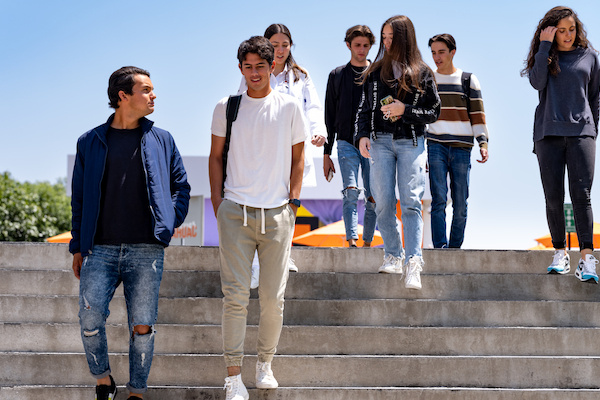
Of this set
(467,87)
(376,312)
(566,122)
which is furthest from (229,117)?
(467,87)

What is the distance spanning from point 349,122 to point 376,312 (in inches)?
89.3

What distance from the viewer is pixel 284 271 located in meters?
4.70

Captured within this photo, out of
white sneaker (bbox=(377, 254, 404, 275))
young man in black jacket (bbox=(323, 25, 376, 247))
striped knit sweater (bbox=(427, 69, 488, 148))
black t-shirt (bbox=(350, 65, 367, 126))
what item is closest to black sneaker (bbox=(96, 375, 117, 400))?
white sneaker (bbox=(377, 254, 404, 275))

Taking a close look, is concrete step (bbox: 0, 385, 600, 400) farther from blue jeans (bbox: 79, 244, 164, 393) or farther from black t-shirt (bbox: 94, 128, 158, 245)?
black t-shirt (bbox: 94, 128, 158, 245)

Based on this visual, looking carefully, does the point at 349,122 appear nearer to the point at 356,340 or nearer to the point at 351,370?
the point at 356,340

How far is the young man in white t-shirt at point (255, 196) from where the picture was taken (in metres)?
4.57

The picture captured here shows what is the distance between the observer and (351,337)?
5539 mm

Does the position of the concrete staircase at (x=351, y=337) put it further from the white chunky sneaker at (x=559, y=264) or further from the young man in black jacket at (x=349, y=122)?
the young man in black jacket at (x=349, y=122)

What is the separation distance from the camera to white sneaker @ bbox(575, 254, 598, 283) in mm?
6176

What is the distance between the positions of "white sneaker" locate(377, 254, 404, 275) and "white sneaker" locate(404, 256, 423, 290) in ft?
1.36

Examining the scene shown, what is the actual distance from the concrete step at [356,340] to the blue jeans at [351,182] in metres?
2.05

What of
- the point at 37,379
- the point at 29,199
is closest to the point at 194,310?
the point at 37,379

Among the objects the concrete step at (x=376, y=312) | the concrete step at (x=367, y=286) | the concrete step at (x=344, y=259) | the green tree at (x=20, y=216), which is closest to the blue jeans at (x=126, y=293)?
the concrete step at (x=376, y=312)

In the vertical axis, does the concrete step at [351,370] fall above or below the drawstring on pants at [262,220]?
below
